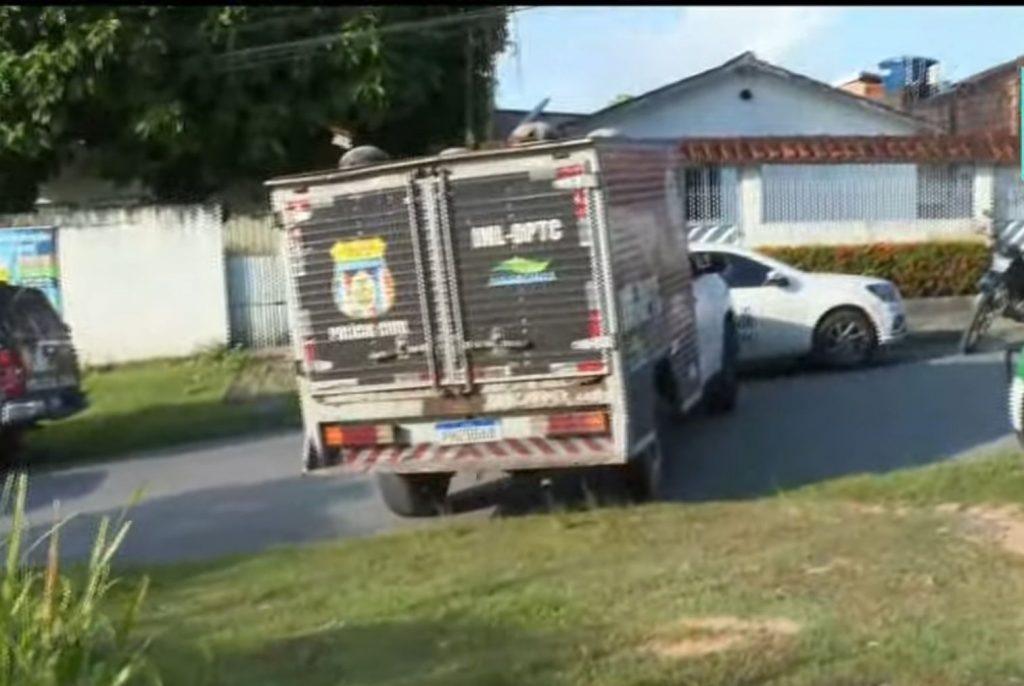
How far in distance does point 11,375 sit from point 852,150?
53.2 feet

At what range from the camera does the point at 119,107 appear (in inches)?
817

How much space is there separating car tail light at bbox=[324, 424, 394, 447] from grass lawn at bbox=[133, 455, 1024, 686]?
28.7 inches

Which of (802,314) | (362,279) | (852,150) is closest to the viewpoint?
(362,279)

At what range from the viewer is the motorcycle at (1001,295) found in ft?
58.0

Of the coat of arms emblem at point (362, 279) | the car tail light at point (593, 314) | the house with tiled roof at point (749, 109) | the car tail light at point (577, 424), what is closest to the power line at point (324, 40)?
the coat of arms emblem at point (362, 279)

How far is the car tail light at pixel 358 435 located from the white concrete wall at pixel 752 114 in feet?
65.9

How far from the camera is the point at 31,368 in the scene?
15984mm

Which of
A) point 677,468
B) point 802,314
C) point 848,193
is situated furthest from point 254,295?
point 677,468

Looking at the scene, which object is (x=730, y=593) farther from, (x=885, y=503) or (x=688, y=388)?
(x=688, y=388)

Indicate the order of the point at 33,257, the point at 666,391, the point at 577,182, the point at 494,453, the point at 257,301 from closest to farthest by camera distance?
the point at 577,182 < the point at 494,453 < the point at 666,391 < the point at 257,301 < the point at 33,257

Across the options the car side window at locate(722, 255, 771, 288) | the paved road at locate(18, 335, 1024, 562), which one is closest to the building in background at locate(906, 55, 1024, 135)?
the car side window at locate(722, 255, 771, 288)

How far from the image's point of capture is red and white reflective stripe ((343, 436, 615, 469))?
10758mm

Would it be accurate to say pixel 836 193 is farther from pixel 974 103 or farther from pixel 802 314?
pixel 974 103

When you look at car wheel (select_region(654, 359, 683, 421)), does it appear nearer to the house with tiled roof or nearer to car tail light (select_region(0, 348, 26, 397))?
car tail light (select_region(0, 348, 26, 397))
